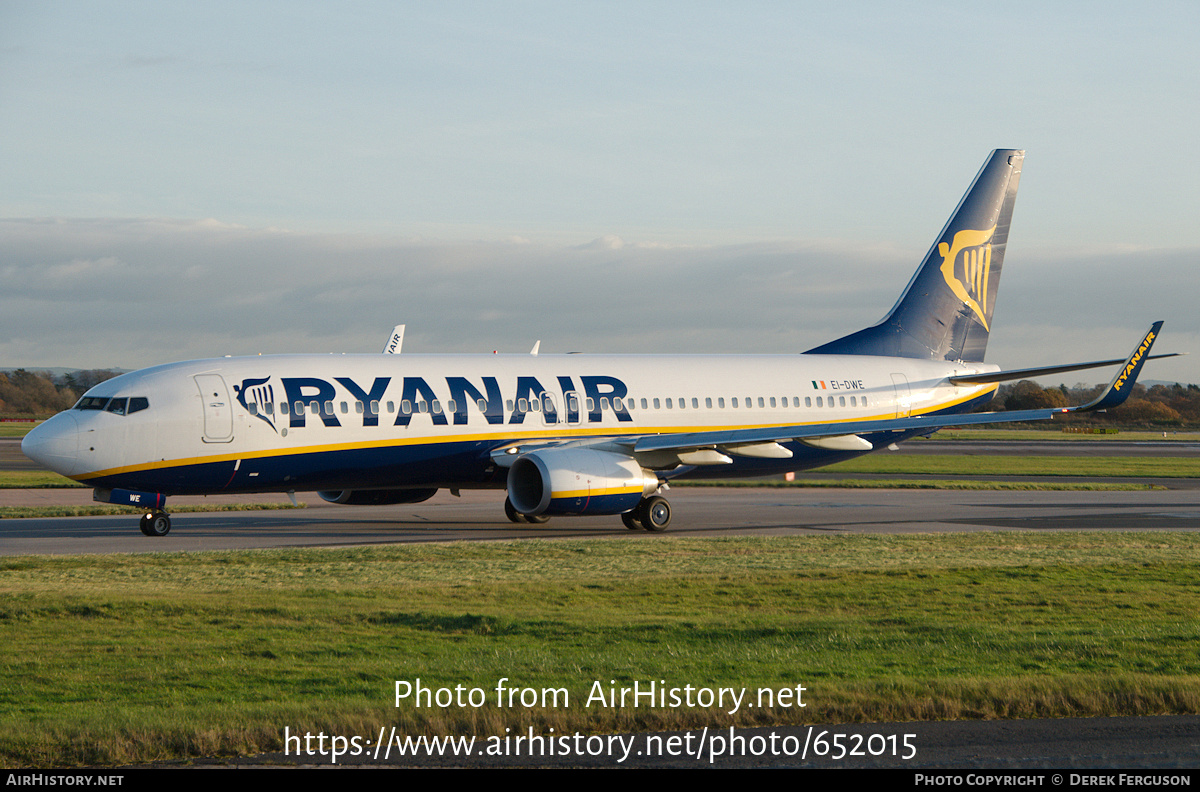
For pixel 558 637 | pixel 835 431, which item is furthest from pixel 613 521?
pixel 558 637

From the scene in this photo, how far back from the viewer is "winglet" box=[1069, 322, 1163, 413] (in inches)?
1177

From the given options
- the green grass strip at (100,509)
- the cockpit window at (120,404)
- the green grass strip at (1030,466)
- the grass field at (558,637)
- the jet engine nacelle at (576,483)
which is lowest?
the green grass strip at (1030,466)

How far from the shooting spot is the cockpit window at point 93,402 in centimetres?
2592

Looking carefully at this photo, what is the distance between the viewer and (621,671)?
40.0ft

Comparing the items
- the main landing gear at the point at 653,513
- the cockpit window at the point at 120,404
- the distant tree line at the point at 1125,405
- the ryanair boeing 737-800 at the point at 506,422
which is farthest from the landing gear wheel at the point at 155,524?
the distant tree line at the point at 1125,405

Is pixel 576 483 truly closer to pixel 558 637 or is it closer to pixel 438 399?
pixel 438 399

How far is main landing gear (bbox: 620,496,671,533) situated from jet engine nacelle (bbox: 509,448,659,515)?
50 centimetres

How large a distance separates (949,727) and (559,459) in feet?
60.3

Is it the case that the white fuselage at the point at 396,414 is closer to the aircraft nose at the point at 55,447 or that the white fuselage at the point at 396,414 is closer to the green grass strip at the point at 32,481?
the aircraft nose at the point at 55,447

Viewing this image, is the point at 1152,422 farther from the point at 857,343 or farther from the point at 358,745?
the point at 358,745

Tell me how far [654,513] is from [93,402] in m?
13.0

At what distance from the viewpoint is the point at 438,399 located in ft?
94.2

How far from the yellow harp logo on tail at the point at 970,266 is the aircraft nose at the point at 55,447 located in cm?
2657
